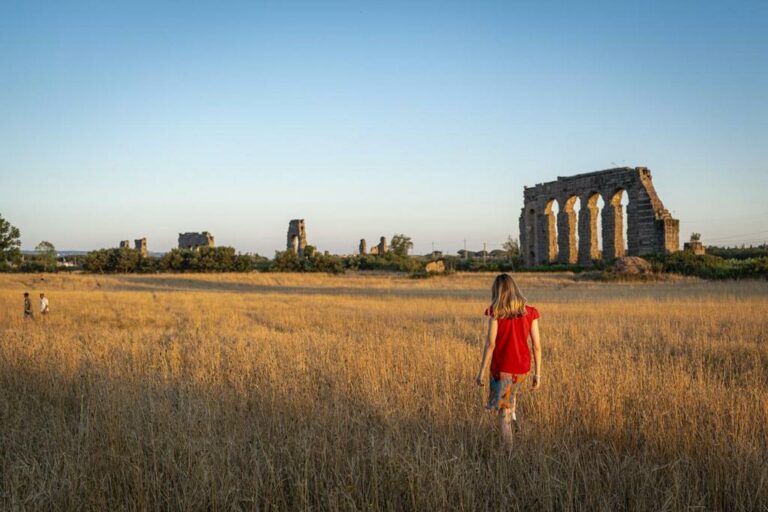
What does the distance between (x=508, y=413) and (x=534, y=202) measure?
5280 cm

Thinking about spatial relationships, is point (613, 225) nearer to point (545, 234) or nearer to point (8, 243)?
point (545, 234)

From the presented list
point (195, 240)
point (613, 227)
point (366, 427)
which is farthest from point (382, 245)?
point (366, 427)

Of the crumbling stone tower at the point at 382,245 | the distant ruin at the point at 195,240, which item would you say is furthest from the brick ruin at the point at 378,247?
the distant ruin at the point at 195,240

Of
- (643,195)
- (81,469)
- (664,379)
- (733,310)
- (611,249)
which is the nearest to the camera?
(81,469)

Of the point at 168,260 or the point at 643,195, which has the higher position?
the point at 643,195

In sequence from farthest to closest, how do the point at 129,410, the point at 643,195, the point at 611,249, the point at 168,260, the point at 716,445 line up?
the point at 168,260 → the point at 611,249 → the point at 643,195 → the point at 129,410 → the point at 716,445

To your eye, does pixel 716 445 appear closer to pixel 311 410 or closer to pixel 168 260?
pixel 311 410

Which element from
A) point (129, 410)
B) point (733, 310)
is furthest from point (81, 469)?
point (733, 310)

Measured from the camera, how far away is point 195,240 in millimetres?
87000

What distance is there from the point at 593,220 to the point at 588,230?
0.99m

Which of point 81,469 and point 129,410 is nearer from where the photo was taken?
point 81,469

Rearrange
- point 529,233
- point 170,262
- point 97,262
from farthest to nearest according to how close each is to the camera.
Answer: point 529,233 < point 170,262 < point 97,262

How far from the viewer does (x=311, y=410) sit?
5.80 meters

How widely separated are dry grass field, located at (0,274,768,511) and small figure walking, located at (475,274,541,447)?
37 cm
